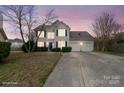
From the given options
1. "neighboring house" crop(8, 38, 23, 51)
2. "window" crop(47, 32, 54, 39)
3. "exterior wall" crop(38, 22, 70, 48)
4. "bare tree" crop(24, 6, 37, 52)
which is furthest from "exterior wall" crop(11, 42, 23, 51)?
"window" crop(47, 32, 54, 39)

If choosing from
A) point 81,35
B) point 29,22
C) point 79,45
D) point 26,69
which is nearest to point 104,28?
point 81,35

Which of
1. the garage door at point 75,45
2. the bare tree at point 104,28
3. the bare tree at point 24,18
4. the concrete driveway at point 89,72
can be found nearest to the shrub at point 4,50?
the bare tree at point 24,18

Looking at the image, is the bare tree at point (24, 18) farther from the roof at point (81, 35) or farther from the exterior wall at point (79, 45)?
the exterior wall at point (79, 45)

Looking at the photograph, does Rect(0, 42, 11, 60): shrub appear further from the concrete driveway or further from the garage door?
the garage door
